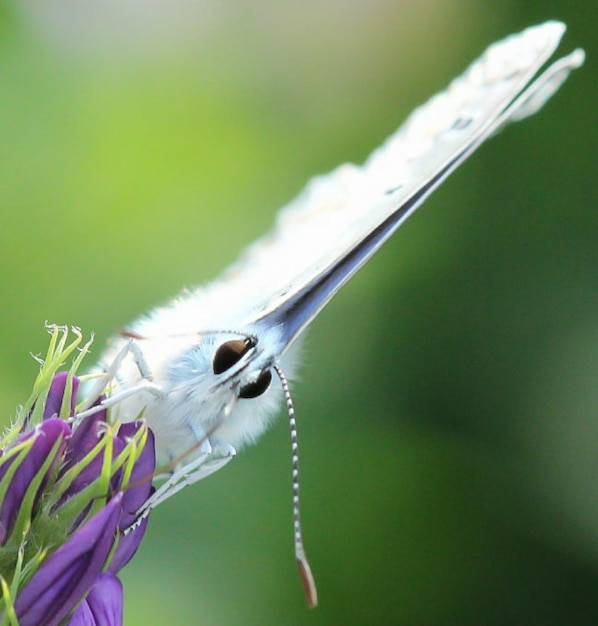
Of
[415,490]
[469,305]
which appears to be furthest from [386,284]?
[415,490]

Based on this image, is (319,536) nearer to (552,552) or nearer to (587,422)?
(552,552)

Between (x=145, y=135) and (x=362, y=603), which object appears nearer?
(x=362, y=603)

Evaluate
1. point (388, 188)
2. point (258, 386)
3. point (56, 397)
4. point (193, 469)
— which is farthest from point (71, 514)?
point (388, 188)

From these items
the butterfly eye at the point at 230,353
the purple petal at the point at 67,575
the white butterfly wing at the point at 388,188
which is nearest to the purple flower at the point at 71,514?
the purple petal at the point at 67,575

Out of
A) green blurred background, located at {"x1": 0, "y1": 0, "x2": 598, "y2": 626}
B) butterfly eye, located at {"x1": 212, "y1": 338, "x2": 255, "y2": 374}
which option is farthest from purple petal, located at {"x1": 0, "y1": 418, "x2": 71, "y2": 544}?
green blurred background, located at {"x1": 0, "y1": 0, "x2": 598, "y2": 626}

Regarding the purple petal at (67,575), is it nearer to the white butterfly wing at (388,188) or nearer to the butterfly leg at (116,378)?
the butterfly leg at (116,378)

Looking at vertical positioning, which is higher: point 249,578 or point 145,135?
point 145,135

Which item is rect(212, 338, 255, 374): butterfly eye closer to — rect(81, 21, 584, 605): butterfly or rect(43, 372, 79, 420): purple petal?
rect(81, 21, 584, 605): butterfly
